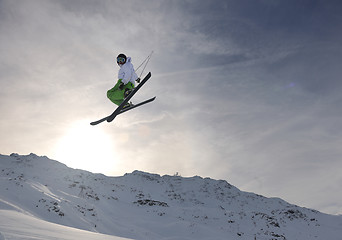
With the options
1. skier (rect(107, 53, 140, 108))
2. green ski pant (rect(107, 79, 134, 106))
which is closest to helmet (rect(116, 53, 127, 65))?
skier (rect(107, 53, 140, 108))

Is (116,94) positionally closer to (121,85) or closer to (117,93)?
(117,93)

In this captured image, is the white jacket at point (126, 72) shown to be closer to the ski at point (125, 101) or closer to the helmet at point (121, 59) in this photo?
the helmet at point (121, 59)

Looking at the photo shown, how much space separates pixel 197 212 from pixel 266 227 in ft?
17.7

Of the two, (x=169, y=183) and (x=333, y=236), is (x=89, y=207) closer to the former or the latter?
(x=333, y=236)

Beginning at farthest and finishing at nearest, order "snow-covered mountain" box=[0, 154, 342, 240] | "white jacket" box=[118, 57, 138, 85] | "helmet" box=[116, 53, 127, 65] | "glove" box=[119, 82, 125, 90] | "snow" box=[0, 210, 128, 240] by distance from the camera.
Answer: "snow-covered mountain" box=[0, 154, 342, 240], "glove" box=[119, 82, 125, 90], "white jacket" box=[118, 57, 138, 85], "helmet" box=[116, 53, 127, 65], "snow" box=[0, 210, 128, 240]

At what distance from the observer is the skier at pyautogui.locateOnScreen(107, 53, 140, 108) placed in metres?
8.17

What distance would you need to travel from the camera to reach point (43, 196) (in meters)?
13.7

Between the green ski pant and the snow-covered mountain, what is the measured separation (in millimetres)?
4287

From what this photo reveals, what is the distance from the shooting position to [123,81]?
850cm

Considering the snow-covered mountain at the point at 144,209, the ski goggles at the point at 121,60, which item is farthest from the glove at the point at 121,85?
the snow-covered mountain at the point at 144,209

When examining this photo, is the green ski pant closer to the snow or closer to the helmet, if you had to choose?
the helmet

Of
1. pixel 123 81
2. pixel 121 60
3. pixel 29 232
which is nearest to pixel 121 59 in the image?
pixel 121 60

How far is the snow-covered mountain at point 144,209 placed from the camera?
1209cm

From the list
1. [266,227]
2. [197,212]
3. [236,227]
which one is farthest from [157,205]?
[266,227]
